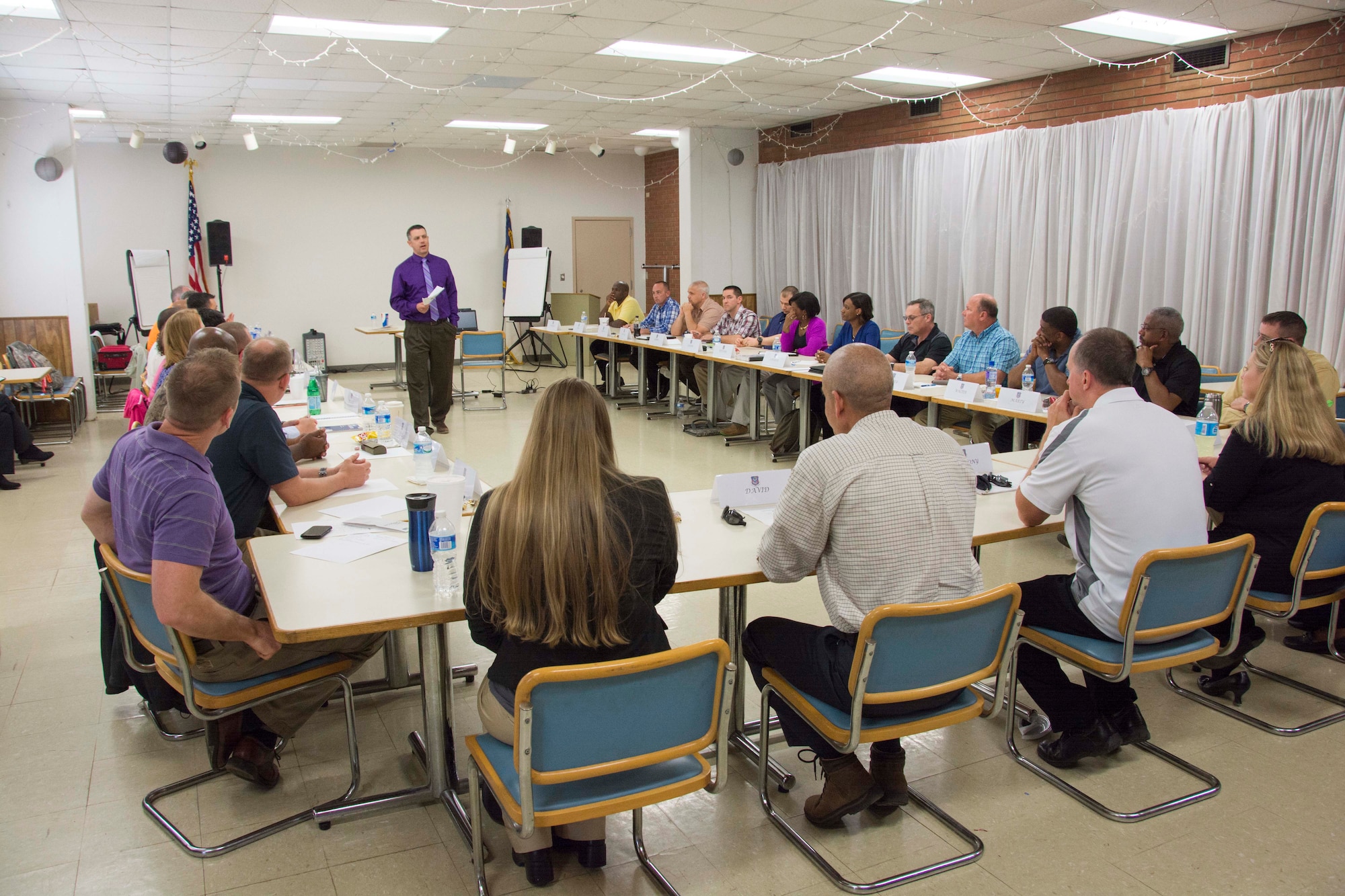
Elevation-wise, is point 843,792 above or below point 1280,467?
below

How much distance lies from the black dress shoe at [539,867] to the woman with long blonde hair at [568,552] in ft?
1.19

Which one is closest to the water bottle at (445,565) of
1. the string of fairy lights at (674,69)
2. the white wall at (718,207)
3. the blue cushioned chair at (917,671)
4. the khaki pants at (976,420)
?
the blue cushioned chair at (917,671)

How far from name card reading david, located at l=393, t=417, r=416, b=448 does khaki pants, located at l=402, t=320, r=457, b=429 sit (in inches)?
141

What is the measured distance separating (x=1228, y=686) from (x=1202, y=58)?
550 cm

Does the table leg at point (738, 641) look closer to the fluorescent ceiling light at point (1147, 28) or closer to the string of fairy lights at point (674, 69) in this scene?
the string of fairy lights at point (674, 69)

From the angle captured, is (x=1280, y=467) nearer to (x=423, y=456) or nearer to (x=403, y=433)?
(x=423, y=456)

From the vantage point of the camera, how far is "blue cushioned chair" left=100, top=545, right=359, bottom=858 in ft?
7.18

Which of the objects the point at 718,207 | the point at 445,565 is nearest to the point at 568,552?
the point at 445,565

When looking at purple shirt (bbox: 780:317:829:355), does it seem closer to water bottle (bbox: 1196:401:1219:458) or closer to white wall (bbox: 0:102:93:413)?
water bottle (bbox: 1196:401:1219:458)

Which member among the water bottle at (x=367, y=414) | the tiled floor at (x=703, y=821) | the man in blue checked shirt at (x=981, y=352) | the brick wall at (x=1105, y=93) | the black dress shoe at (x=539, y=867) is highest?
the brick wall at (x=1105, y=93)

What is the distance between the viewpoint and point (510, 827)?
1986 mm

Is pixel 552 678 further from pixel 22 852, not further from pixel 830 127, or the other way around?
pixel 830 127

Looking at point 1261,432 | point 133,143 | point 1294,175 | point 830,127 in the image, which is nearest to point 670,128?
point 830,127

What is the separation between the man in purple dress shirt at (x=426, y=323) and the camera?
7.46 metres
